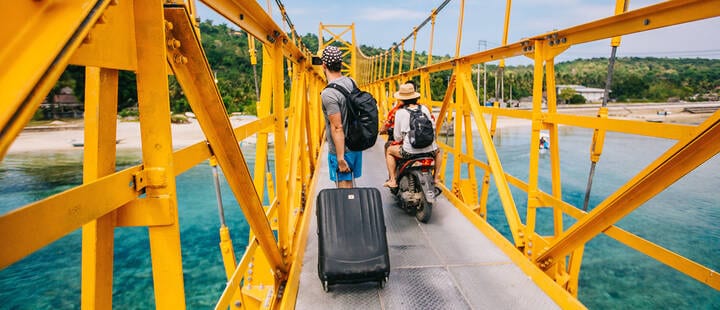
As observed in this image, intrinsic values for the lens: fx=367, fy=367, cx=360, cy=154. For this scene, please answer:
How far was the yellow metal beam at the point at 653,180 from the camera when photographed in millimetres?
1312

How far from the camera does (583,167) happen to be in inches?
756

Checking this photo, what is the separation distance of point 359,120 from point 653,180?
1842 mm

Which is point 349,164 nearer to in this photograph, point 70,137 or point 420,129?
point 420,129

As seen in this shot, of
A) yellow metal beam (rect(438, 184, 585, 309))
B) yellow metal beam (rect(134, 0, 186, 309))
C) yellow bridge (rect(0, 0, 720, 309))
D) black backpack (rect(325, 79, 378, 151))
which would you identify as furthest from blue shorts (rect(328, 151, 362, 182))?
yellow metal beam (rect(134, 0, 186, 309))

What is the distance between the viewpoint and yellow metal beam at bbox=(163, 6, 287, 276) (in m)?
1.02

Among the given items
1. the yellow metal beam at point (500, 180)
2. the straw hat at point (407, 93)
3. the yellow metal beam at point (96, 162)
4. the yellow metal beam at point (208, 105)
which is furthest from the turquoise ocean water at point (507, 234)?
the yellow metal beam at point (96, 162)

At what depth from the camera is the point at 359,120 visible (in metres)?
2.85

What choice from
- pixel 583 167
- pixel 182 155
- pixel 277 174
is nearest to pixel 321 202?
pixel 277 174

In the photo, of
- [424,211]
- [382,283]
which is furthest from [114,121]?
[424,211]

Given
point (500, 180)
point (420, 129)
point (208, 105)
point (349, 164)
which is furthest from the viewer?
point (420, 129)

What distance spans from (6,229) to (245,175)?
0.94 m

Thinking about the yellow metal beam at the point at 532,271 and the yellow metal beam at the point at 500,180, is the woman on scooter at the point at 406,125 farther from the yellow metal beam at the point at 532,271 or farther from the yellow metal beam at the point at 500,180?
the yellow metal beam at the point at 532,271

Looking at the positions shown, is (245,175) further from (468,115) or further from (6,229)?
(468,115)

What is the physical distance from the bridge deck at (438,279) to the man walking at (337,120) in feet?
1.86
